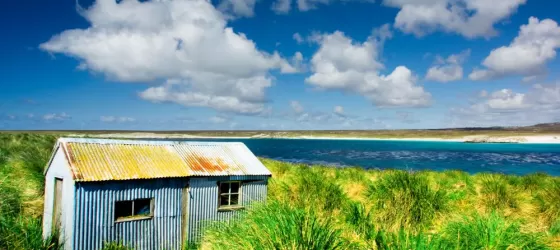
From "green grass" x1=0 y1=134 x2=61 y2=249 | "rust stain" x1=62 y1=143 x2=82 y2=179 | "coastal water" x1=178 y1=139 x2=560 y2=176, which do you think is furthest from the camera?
"coastal water" x1=178 y1=139 x2=560 y2=176

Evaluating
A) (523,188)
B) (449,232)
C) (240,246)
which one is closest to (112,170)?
(240,246)

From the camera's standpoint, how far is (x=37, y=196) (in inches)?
661

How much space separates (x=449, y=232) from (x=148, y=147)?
12.4 meters

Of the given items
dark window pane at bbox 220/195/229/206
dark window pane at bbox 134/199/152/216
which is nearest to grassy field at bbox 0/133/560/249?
dark window pane at bbox 220/195/229/206

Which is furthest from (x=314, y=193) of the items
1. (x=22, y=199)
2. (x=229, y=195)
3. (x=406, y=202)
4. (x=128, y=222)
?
(x=22, y=199)

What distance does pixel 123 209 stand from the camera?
13.7 m

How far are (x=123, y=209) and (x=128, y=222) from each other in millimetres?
526

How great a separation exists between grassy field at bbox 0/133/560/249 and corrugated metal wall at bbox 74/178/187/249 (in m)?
1.25

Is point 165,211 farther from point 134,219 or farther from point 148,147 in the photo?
point 148,147

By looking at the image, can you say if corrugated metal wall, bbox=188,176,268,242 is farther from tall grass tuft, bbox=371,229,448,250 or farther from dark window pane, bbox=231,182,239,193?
tall grass tuft, bbox=371,229,448,250

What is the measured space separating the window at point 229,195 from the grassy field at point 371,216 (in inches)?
86.8

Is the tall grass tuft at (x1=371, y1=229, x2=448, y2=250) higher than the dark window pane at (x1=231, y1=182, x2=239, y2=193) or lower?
higher

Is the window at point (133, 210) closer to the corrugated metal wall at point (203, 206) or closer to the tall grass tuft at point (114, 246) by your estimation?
the tall grass tuft at point (114, 246)

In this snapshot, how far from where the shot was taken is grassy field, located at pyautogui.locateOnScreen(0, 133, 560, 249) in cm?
745
